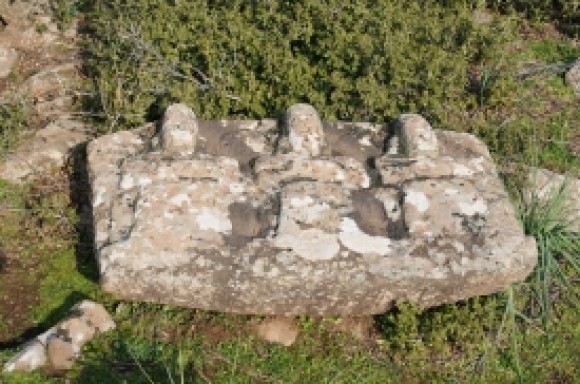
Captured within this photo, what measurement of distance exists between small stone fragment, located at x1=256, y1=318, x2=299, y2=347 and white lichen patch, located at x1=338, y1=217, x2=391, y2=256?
0.86m

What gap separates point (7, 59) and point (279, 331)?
14.9 feet

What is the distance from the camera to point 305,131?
6027 mm

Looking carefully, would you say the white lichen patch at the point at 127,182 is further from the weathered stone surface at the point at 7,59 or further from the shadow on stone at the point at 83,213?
the weathered stone surface at the point at 7,59

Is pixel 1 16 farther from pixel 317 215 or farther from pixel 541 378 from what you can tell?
pixel 541 378

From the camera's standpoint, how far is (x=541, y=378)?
5641 mm

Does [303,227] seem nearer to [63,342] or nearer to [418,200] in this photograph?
[418,200]

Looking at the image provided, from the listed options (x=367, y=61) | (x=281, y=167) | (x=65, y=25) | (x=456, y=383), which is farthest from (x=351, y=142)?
(x=65, y=25)

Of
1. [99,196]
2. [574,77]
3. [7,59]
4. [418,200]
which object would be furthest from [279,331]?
[7,59]

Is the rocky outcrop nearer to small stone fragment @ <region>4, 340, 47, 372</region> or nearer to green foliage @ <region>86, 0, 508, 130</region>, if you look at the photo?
small stone fragment @ <region>4, 340, 47, 372</region>

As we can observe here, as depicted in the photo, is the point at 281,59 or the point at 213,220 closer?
the point at 213,220

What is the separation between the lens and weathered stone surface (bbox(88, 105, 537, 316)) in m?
5.19

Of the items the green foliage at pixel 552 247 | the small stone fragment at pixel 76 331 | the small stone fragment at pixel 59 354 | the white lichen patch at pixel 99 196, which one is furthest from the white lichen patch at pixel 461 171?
the small stone fragment at pixel 59 354

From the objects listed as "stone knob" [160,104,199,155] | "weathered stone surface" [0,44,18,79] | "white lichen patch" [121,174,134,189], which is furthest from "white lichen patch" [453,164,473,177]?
"weathered stone surface" [0,44,18,79]

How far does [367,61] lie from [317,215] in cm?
230
